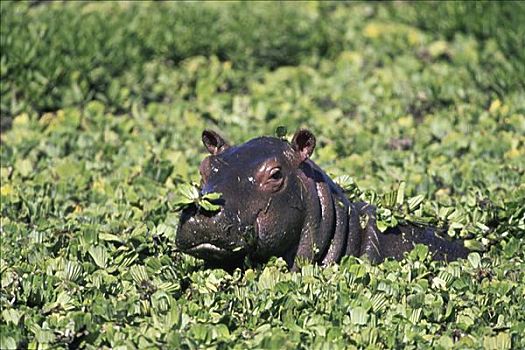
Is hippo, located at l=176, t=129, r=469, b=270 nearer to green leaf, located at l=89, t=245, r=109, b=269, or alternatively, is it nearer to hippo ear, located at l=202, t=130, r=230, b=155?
hippo ear, located at l=202, t=130, r=230, b=155

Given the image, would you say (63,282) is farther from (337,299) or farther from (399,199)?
(399,199)

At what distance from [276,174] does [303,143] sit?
238 millimetres

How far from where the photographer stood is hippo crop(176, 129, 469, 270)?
18.9ft

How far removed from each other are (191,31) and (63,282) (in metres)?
6.33

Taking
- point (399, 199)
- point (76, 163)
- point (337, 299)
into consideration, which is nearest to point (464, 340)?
point (337, 299)

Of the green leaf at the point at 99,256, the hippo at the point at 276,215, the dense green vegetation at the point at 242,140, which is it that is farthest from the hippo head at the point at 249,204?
the green leaf at the point at 99,256

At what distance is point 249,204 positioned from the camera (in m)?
5.88

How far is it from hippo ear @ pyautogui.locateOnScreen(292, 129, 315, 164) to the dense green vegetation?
499 millimetres

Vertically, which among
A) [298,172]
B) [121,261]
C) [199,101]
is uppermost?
[298,172]

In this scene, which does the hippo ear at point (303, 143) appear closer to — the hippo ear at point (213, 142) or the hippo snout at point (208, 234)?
the hippo ear at point (213, 142)

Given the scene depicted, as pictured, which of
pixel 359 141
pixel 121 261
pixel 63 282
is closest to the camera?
A: pixel 63 282

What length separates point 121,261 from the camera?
6.45m

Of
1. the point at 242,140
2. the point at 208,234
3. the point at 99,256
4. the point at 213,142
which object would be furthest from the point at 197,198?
the point at 242,140

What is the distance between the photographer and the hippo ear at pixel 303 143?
20.2ft
